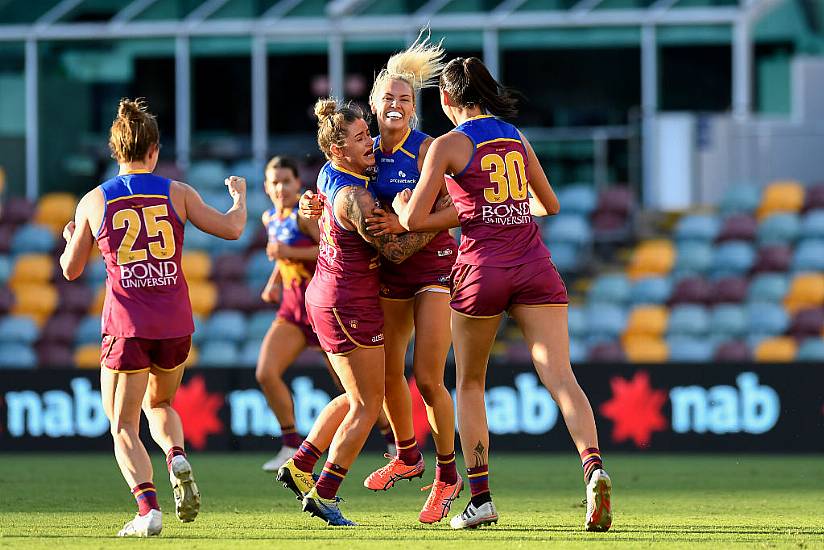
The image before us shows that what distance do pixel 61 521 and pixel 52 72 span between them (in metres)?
11.4

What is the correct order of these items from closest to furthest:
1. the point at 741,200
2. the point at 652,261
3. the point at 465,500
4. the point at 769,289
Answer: the point at 465,500 < the point at 769,289 < the point at 652,261 < the point at 741,200

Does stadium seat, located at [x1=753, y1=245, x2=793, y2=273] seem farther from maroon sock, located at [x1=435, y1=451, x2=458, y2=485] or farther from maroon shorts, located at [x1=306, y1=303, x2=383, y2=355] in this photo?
maroon shorts, located at [x1=306, y1=303, x2=383, y2=355]

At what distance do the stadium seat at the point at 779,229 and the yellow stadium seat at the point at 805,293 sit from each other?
742mm

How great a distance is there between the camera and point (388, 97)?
7523 millimetres

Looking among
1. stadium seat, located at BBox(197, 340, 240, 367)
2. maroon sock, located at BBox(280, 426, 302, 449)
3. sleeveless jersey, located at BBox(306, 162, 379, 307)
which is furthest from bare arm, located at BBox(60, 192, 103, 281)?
stadium seat, located at BBox(197, 340, 240, 367)

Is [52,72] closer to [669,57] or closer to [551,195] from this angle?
[669,57]

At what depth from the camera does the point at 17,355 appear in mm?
15820

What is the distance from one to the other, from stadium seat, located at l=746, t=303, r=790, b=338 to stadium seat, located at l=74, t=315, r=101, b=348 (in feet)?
21.8

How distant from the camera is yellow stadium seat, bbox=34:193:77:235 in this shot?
56.1ft

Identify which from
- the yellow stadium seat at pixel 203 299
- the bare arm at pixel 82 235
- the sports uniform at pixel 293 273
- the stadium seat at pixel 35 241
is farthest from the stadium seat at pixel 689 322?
the bare arm at pixel 82 235

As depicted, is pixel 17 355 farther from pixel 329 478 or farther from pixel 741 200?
pixel 329 478

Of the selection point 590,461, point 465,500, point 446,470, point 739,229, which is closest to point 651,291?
point 739,229

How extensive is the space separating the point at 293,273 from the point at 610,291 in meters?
6.16

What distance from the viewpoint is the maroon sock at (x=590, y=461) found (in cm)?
690
